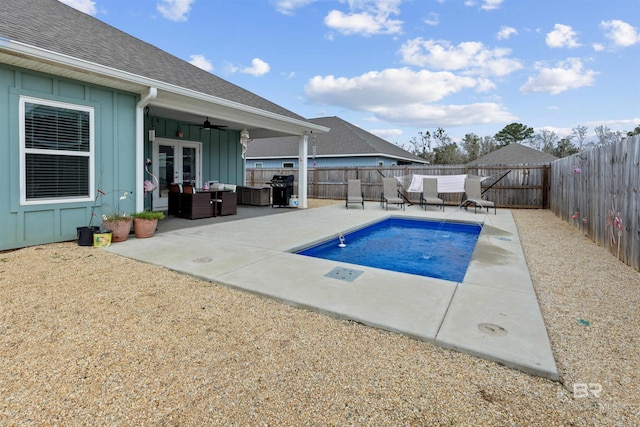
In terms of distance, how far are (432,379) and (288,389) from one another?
80 cm

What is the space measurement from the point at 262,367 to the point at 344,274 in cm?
185

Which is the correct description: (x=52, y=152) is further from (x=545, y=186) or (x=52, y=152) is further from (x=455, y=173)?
(x=545, y=186)

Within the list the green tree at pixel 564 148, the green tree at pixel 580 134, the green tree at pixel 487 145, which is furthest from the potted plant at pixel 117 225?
the green tree at pixel 580 134

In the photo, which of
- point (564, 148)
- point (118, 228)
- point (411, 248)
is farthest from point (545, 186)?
point (564, 148)

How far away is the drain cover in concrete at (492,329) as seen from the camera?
2.43m

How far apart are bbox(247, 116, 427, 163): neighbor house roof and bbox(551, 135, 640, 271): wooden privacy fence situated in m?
11.1

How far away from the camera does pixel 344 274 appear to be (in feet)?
12.4

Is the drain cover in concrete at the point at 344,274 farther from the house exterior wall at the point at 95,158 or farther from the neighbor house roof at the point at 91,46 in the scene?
the neighbor house roof at the point at 91,46

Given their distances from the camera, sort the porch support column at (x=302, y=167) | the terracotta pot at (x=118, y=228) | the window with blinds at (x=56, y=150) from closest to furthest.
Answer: the window with blinds at (x=56, y=150) < the terracotta pot at (x=118, y=228) < the porch support column at (x=302, y=167)

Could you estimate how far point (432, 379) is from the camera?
1.93 m

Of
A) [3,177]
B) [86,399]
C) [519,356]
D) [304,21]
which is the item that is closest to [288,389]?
[86,399]

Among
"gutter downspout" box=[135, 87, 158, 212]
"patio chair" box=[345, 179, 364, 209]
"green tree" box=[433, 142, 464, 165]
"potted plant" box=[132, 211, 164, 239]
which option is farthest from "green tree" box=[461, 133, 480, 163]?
"potted plant" box=[132, 211, 164, 239]

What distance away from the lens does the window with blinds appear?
4.75 metres

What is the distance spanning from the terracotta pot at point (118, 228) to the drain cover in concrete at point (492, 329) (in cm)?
511
